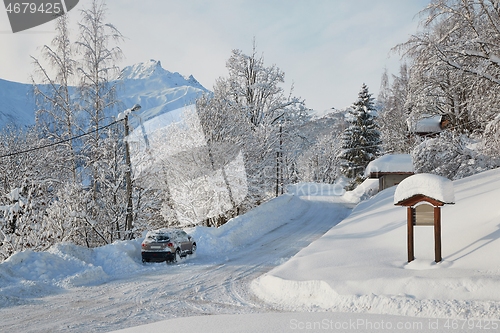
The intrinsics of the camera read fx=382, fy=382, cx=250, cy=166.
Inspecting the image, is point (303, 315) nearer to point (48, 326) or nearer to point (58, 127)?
point (48, 326)

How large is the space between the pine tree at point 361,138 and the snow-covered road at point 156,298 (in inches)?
1280

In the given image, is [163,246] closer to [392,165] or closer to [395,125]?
[392,165]

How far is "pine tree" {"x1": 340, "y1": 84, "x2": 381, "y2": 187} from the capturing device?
45.7m

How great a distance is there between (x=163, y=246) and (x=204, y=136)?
10906 mm

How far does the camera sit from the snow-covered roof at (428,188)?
29.2ft

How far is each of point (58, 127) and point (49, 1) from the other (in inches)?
248

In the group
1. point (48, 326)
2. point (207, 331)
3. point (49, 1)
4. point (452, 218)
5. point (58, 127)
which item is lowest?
point (48, 326)

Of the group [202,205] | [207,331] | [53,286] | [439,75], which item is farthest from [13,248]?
[439,75]

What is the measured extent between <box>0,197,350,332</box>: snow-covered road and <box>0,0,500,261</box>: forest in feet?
20.7

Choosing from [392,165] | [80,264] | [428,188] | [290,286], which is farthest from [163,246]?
[392,165]

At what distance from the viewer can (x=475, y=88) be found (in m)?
14.4

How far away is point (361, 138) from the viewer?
151 feet

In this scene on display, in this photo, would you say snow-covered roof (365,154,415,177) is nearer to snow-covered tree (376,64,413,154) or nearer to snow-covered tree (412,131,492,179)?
snow-covered tree (376,64,413,154)

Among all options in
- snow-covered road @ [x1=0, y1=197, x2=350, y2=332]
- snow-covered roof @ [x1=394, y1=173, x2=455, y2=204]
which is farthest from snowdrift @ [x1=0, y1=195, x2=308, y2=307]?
snow-covered roof @ [x1=394, y1=173, x2=455, y2=204]
